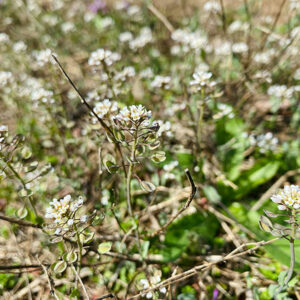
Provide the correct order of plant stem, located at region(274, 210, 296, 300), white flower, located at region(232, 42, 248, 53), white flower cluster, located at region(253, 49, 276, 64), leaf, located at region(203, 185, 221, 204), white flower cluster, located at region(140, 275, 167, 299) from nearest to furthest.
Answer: plant stem, located at region(274, 210, 296, 300) → white flower cluster, located at region(140, 275, 167, 299) → leaf, located at region(203, 185, 221, 204) → white flower cluster, located at region(253, 49, 276, 64) → white flower, located at region(232, 42, 248, 53)

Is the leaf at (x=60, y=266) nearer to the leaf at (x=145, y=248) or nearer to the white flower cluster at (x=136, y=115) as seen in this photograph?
the leaf at (x=145, y=248)

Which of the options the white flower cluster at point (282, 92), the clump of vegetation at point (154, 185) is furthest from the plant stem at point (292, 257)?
the white flower cluster at point (282, 92)

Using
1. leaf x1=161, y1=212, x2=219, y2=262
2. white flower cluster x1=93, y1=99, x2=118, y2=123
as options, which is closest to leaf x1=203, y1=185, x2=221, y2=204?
leaf x1=161, y1=212, x2=219, y2=262

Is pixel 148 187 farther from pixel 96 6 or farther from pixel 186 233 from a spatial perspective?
pixel 96 6

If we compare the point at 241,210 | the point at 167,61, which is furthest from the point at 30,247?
the point at 167,61

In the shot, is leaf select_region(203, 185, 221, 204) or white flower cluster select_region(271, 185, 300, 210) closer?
white flower cluster select_region(271, 185, 300, 210)

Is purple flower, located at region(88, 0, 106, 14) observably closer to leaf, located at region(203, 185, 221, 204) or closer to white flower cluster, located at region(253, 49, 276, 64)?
white flower cluster, located at region(253, 49, 276, 64)

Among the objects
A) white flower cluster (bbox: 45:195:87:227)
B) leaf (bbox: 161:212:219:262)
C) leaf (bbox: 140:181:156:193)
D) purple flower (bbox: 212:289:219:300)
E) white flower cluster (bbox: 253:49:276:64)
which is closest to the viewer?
white flower cluster (bbox: 45:195:87:227)

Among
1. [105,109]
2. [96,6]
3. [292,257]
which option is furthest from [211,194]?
[96,6]
